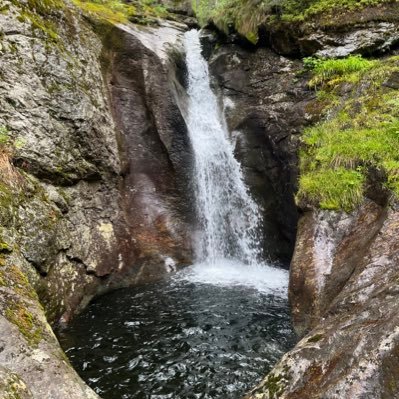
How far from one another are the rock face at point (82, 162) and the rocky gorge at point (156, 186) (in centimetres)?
4

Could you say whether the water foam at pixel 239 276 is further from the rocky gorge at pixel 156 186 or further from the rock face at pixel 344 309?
the rock face at pixel 344 309

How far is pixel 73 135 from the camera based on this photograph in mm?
9195

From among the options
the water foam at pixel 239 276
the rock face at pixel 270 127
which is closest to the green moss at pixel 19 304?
the water foam at pixel 239 276

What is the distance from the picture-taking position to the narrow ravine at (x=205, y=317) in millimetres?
5648

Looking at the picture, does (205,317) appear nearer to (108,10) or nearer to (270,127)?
(270,127)

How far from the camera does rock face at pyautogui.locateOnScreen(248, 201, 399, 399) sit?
3.37 m

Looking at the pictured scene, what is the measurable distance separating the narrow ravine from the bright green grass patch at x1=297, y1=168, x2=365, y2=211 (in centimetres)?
238

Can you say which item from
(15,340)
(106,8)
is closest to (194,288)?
(15,340)

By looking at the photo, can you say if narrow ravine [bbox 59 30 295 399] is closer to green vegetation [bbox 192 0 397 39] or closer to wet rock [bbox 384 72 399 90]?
green vegetation [bbox 192 0 397 39]

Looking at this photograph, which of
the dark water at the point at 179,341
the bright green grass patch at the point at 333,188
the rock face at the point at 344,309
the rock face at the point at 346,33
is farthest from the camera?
the rock face at the point at 346,33

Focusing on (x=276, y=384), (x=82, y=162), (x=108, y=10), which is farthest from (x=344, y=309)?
(x=108, y=10)

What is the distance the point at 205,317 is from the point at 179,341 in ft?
3.47

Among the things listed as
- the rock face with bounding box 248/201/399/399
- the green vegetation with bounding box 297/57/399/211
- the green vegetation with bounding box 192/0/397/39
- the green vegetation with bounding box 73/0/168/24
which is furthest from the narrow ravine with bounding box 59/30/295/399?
the green vegetation with bounding box 73/0/168/24

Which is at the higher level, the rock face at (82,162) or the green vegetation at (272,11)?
the green vegetation at (272,11)
